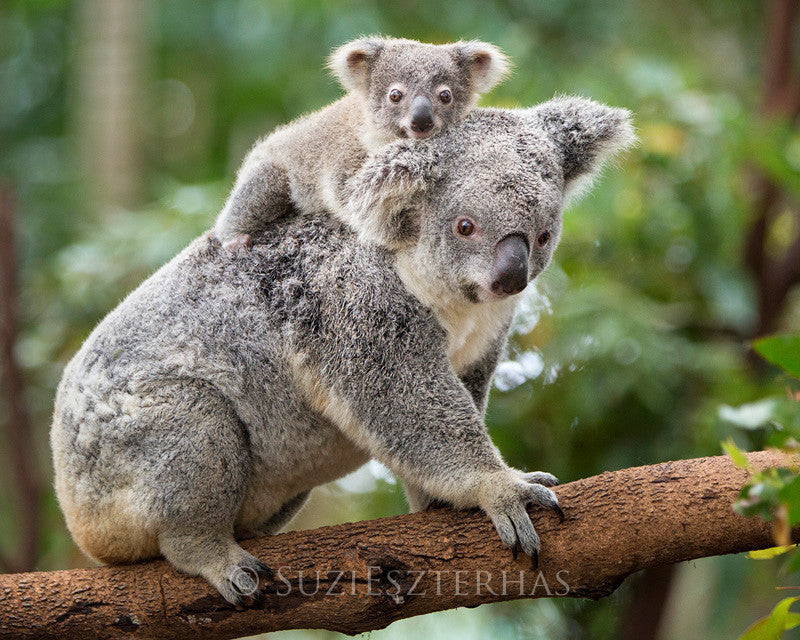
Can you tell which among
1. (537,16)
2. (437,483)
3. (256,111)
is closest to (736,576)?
(437,483)

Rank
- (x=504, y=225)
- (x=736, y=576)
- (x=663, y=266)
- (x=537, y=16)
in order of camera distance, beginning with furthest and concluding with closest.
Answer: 1. (x=537, y=16)
2. (x=663, y=266)
3. (x=736, y=576)
4. (x=504, y=225)

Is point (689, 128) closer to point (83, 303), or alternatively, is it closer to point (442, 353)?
point (442, 353)

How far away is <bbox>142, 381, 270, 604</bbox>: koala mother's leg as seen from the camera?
265 centimetres

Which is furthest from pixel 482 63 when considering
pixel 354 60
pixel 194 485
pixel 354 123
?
pixel 194 485

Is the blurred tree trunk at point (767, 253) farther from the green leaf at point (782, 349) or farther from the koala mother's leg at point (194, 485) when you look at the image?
the green leaf at point (782, 349)

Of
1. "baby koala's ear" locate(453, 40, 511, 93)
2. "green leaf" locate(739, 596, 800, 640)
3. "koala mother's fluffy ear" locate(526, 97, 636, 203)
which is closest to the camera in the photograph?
"green leaf" locate(739, 596, 800, 640)

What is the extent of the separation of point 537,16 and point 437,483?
7.05 metres

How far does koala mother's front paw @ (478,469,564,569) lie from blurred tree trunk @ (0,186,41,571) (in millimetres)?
2994

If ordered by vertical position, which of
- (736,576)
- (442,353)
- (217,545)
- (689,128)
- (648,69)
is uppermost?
(648,69)

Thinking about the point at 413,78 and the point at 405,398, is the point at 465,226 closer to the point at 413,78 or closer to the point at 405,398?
the point at 405,398

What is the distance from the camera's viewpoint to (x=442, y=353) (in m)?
2.77

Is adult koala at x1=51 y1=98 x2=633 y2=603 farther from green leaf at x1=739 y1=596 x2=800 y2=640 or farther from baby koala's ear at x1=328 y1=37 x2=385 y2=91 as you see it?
baby koala's ear at x1=328 y1=37 x2=385 y2=91

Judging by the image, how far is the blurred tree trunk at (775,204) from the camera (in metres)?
5.46

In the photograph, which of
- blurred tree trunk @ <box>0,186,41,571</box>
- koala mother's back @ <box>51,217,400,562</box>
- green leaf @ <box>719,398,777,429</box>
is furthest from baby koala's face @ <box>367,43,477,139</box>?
blurred tree trunk @ <box>0,186,41,571</box>
